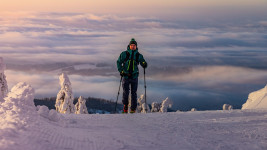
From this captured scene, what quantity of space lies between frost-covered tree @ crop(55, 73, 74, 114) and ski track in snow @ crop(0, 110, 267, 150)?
24.3m

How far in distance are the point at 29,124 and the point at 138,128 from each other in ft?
12.4

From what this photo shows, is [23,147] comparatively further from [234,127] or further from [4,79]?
[4,79]

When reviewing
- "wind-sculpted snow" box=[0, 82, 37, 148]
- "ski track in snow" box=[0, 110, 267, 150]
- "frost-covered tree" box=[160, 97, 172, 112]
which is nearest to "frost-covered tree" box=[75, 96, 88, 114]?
"frost-covered tree" box=[160, 97, 172, 112]

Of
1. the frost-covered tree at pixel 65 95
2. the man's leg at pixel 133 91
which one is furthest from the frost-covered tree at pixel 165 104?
the man's leg at pixel 133 91

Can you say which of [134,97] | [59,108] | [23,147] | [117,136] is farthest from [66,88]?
[23,147]

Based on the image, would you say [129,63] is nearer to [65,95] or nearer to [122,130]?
[122,130]

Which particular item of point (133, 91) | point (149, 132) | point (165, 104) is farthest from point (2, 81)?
point (165, 104)

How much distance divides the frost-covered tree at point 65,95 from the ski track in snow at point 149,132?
2426 cm

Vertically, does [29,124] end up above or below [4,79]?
below

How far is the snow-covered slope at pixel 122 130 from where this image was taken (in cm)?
719

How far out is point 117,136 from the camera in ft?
30.3

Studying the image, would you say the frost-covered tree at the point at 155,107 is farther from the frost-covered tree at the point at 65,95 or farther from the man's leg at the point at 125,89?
the man's leg at the point at 125,89

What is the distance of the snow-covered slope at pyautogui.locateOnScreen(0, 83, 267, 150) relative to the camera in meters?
7.19

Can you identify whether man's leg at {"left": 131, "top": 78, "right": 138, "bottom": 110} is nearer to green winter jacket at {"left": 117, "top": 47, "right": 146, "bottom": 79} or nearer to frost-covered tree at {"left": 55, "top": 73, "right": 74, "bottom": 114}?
green winter jacket at {"left": 117, "top": 47, "right": 146, "bottom": 79}
